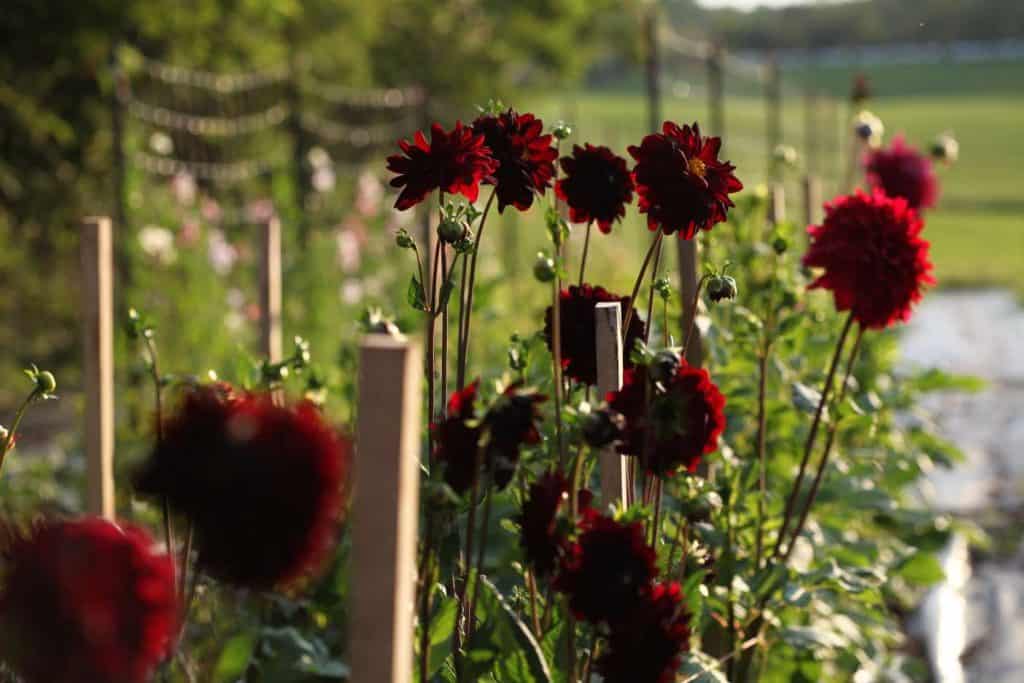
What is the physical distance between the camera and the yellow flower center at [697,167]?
1.29 meters

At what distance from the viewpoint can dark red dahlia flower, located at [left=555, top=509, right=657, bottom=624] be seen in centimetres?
102

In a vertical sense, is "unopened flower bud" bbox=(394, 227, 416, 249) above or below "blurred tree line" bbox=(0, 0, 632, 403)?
below

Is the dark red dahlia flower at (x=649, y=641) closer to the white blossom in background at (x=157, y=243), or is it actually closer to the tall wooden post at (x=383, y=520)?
the tall wooden post at (x=383, y=520)

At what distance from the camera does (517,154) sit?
1300 millimetres

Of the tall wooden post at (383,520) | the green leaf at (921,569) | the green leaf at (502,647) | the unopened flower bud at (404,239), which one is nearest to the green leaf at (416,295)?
the unopened flower bud at (404,239)

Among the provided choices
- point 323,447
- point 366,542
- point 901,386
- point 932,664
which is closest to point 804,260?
point 366,542

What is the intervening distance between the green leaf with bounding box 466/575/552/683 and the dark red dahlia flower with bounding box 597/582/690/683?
Answer: 17 centimetres

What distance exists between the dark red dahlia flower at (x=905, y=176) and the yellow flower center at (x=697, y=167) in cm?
205

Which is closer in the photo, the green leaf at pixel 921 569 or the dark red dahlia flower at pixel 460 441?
the dark red dahlia flower at pixel 460 441

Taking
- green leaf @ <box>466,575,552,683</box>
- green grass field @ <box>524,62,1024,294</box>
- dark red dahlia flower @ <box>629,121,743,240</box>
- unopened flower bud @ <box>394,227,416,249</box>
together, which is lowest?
green leaf @ <box>466,575,552,683</box>

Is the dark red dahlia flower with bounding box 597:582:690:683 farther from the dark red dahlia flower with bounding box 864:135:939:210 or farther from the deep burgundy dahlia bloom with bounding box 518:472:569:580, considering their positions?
the dark red dahlia flower with bounding box 864:135:939:210

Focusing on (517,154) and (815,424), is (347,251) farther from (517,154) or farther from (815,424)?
(517,154)

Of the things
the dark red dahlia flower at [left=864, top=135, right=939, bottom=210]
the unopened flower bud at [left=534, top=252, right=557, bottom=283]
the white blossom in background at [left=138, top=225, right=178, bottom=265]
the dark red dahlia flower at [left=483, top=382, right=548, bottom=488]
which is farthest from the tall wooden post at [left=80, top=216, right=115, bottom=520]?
the white blossom in background at [left=138, top=225, right=178, bottom=265]

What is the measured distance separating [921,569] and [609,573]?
5.39 ft
